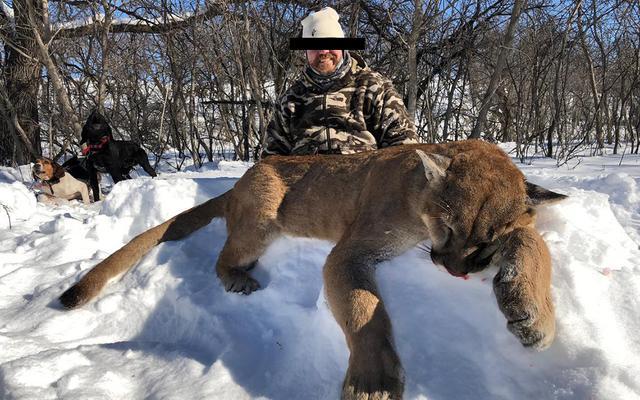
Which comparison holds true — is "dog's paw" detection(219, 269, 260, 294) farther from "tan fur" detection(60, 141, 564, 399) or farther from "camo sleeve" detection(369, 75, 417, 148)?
"camo sleeve" detection(369, 75, 417, 148)

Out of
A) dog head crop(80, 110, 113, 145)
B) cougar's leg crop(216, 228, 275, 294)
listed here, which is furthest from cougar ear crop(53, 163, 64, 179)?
cougar's leg crop(216, 228, 275, 294)

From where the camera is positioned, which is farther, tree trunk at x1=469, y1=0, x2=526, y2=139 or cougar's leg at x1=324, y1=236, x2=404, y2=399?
tree trunk at x1=469, y1=0, x2=526, y2=139

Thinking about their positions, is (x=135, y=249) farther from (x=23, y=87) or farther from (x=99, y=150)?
(x=23, y=87)

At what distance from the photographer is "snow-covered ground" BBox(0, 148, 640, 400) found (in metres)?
1.69

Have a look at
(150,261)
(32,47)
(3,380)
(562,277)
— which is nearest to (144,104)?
(32,47)

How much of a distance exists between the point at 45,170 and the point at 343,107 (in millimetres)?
6675

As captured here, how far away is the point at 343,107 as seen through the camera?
4.50 meters

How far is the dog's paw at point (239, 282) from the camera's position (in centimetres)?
282

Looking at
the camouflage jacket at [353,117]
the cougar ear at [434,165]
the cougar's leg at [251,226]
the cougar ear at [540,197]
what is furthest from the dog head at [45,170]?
the cougar ear at [540,197]

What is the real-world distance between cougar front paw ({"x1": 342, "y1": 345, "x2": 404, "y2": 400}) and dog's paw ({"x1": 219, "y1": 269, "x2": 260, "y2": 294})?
1.22 metres

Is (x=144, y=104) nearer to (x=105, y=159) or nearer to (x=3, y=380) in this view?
(x=105, y=159)

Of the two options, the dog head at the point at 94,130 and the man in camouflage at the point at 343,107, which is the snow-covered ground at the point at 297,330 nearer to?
the man in camouflage at the point at 343,107

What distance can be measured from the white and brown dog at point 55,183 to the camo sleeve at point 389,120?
6.37m

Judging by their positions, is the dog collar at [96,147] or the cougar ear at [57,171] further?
the dog collar at [96,147]
